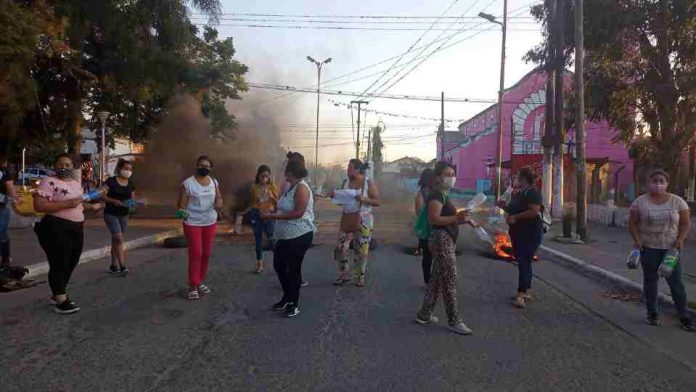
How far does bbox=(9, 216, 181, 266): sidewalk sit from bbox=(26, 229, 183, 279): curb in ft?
0.46

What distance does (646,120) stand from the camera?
62.9ft

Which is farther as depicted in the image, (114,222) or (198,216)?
(114,222)

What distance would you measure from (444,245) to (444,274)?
0.87 feet

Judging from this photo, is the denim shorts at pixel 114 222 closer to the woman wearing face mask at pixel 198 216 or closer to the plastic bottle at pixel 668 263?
the woman wearing face mask at pixel 198 216

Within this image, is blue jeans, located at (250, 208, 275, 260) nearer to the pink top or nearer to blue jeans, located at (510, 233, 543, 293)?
the pink top

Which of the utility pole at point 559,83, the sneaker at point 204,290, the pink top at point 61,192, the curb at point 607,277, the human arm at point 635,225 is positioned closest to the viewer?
the pink top at point 61,192

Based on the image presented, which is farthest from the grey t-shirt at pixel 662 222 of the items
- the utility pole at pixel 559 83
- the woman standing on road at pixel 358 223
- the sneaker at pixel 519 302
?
the utility pole at pixel 559 83

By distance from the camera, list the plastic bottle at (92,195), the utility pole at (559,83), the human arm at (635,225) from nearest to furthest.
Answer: the human arm at (635,225), the plastic bottle at (92,195), the utility pole at (559,83)

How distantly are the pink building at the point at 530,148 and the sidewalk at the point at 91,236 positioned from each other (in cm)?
1744

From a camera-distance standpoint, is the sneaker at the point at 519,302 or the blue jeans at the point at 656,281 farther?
the sneaker at the point at 519,302

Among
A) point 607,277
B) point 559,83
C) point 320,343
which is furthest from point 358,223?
point 559,83

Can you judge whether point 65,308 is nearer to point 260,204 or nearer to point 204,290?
point 204,290

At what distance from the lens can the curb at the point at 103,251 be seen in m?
8.23

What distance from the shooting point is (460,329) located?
533cm
